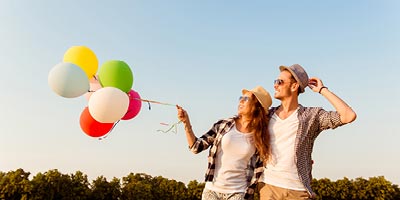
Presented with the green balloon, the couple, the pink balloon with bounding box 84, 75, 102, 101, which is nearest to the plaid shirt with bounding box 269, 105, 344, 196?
the couple

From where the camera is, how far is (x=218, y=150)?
539cm

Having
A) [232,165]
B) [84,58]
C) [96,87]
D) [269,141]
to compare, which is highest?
[84,58]

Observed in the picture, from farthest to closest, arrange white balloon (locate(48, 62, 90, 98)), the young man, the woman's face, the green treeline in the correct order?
the green treeline → white balloon (locate(48, 62, 90, 98)) → the woman's face → the young man

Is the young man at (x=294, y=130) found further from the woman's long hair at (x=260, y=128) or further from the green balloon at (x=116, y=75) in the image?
the green balloon at (x=116, y=75)

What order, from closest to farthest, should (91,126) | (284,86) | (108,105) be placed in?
(284,86) < (108,105) < (91,126)

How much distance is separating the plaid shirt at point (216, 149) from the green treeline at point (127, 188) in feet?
79.7

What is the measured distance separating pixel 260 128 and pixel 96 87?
2831 mm

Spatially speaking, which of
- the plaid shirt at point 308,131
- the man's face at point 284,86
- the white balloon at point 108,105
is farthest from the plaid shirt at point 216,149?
the white balloon at point 108,105

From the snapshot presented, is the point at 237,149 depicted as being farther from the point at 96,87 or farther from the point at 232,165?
the point at 96,87

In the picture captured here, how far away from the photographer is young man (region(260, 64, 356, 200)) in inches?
188

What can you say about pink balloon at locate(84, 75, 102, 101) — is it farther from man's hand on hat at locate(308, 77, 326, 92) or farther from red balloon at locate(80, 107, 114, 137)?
man's hand on hat at locate(308, 77, 326, 92)

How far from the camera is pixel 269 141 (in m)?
5.07

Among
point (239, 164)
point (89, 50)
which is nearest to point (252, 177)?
point (239, 164)

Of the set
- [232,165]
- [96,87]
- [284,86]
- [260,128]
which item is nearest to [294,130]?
[260,128]
